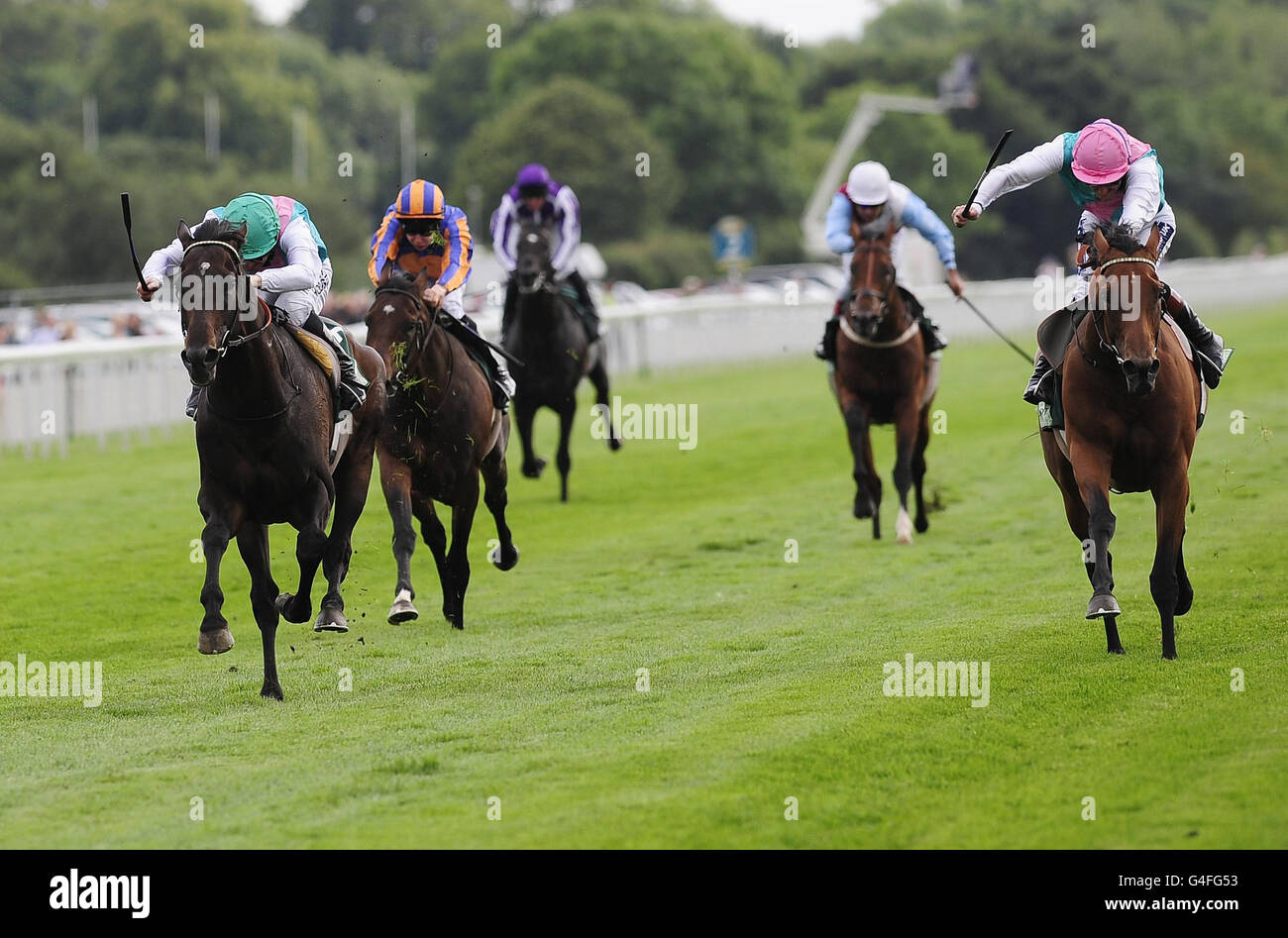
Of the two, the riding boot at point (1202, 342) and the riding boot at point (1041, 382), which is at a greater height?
the riding boot at point (1202, 342)

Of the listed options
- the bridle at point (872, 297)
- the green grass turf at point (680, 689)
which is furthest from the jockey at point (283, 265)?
the bridle at point (872, 297)

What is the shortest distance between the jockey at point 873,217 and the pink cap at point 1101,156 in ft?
11.5

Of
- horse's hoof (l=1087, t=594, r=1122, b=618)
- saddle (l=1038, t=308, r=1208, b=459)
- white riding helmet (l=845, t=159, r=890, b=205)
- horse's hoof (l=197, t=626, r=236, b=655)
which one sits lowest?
horse's hoof (l=197, t=626, r=236, b=655)

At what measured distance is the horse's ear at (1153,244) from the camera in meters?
7.94

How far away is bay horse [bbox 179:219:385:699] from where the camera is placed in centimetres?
729

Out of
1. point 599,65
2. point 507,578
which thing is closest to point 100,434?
point 507,578

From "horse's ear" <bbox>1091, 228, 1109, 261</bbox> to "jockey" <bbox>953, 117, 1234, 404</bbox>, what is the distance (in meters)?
0.19

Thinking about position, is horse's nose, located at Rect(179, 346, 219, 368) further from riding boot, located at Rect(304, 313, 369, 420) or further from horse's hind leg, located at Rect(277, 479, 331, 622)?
riding boot, located at Rect(304, 313, 369, 420)

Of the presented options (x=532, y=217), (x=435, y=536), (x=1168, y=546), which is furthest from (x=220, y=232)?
(x=532, y=217)

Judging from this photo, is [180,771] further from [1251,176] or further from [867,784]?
[1251,176]

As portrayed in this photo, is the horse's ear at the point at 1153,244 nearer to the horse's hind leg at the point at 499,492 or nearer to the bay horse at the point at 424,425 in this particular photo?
the bay horse at the point at 424,425

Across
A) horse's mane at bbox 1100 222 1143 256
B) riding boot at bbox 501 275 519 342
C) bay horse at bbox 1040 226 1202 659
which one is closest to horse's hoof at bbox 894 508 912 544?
riding boot at bbox 501 275 519 342

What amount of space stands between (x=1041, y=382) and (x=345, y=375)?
3.07 m
